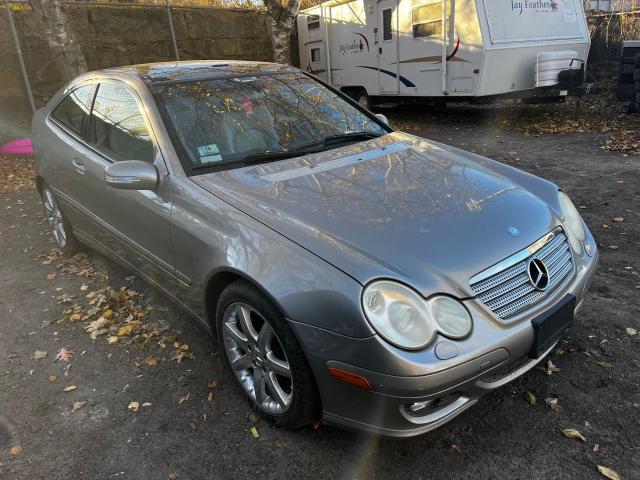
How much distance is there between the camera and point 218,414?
2.60 m

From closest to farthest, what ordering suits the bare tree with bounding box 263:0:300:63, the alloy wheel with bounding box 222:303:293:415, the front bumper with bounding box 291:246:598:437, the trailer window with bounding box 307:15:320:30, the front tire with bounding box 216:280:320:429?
the front bumper with bounding box 291:246:598:437, the front tire with bounding box 216:280:320:429, the alloy wheel with bounding box 222:303:293:415, the bare tree with bounding box 263:0:300:63, the trailer window with bounding box 307:15:320:30

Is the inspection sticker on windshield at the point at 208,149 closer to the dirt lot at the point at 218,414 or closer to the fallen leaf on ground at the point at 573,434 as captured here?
the dirt lot at the point at 218,414

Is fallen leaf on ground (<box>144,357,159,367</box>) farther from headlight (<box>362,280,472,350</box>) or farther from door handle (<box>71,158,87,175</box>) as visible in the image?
headlight (<box>362,280,472,350</box>)

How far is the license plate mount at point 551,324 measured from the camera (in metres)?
2.12

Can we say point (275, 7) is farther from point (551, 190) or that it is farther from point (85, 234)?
point (551, 190)

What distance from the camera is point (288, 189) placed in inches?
103

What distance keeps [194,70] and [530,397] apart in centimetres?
295

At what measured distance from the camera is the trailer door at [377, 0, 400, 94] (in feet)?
34.3

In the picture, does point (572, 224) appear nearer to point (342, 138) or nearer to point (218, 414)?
point (342, 138)

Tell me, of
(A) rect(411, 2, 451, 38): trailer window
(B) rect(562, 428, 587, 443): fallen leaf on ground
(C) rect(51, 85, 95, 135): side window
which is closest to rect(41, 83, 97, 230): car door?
(C) rect(51, 85, 95, 135): side window

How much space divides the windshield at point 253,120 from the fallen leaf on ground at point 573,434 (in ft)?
6.71

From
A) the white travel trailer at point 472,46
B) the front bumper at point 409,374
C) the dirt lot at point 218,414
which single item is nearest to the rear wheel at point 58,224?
the dirt lot at point 218,414

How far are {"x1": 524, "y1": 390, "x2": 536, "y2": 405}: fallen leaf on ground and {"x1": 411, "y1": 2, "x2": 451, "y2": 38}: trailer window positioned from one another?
8.37 metres

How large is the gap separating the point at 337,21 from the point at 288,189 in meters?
10.8
